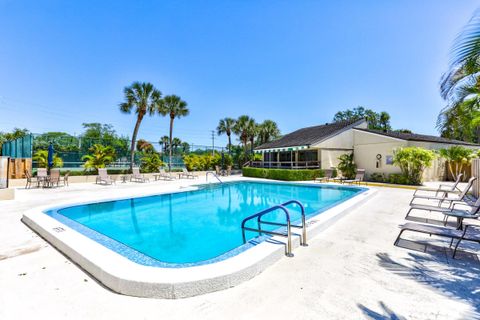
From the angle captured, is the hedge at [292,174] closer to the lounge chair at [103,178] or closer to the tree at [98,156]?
the lounge chair at [103,178]

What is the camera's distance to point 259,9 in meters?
15.6

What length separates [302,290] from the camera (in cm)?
376

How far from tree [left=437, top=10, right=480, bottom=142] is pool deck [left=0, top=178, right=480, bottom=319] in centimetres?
338

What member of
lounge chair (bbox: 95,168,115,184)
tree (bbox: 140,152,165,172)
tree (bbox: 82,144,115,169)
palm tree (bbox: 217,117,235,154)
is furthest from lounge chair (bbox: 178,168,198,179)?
palm tree (bbox: 217,117,235,154)

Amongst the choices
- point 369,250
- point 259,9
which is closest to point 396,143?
point 259,9

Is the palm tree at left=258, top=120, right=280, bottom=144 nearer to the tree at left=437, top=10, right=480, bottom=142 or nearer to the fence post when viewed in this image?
the fence post

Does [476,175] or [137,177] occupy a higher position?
[476,175]

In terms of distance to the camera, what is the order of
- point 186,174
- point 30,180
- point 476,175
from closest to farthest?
point 476,175 < point 30,180 < point 186,174

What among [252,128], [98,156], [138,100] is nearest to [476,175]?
[138,100]

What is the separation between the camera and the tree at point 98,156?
2236cm

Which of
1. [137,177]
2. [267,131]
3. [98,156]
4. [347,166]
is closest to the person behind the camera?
[98,156]

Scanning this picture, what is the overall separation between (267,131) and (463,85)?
40.4m

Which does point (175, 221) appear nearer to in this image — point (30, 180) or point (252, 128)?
point (30, 180)

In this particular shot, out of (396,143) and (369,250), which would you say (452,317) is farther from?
(396,143)
